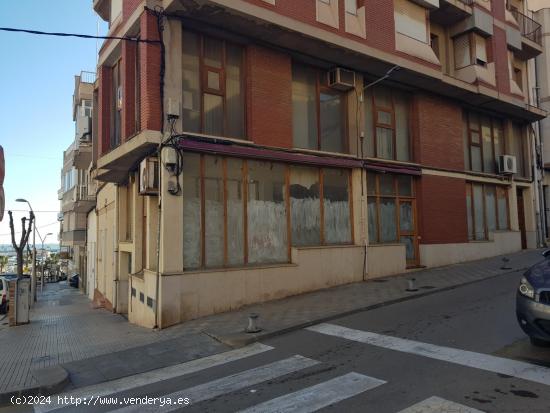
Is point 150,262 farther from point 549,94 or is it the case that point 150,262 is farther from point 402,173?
point 549,94

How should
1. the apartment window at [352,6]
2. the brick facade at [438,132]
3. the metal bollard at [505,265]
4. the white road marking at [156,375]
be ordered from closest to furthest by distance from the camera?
the white road marking at [156,375], the apartment window at [352,6], the metal bollard at [505,265], the brick facade at [438,132]

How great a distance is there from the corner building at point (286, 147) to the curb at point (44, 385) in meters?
3.25

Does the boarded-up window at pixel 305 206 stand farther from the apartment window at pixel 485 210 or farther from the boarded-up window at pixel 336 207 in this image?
the apartment window at pixel 485 210

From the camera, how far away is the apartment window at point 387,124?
49.0 feet

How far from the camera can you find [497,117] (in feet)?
67.4

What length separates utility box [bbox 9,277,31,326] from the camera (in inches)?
519

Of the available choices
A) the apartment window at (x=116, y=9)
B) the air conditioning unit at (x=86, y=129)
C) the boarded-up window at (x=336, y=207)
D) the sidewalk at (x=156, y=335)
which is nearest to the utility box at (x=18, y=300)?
the sidewalk at (x=156, y=335)

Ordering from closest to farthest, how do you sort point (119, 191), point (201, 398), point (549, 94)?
point (201, 398) < point (119, 191) < point (549, 94)

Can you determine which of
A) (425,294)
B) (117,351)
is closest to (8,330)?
(117,351)

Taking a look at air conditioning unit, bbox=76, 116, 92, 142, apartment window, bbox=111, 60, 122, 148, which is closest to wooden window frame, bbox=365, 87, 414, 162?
apartment window, bbox=111, 60, 122, 148

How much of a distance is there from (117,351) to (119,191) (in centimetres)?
809

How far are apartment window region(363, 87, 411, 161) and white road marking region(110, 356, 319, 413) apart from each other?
9293 millimetres

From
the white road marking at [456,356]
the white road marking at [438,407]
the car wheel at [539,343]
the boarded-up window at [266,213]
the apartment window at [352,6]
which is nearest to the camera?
the white road marking at [438,407]

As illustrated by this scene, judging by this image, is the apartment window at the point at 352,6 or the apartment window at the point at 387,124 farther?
the apartment window at the point at 387,124
